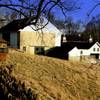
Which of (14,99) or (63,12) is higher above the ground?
(63,12)

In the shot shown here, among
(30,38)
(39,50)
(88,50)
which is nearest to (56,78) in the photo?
(30,38)

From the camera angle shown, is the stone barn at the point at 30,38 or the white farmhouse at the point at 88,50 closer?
the stone barn at the point at 30,38

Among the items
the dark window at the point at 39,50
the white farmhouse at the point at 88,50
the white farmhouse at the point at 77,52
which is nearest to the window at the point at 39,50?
the dark window at the point at 39,50

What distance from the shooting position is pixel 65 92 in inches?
561

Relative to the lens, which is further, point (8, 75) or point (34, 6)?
point (34, 6)

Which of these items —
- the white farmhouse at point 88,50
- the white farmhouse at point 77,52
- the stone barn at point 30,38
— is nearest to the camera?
the stone barn at point 30,38

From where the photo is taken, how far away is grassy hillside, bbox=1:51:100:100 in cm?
1381

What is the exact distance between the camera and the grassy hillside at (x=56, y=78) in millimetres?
13812

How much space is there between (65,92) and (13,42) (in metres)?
51.7

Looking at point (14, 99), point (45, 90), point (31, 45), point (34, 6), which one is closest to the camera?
point (14, 99)

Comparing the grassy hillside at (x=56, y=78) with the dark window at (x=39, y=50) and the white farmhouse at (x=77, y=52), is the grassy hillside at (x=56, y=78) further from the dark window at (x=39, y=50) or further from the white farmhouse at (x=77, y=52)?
the dark window at (x=39, y=50)

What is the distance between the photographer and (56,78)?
614 inches

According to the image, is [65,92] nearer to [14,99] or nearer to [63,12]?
[14,99]

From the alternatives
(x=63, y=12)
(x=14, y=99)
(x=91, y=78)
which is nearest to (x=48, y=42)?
(x=63, y=12)
